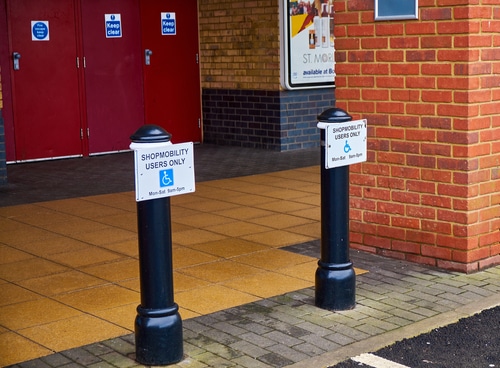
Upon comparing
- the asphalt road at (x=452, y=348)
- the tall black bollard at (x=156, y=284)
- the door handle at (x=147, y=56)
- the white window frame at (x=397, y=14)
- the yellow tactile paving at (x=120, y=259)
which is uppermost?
the white window frame at (x=397, y=14)

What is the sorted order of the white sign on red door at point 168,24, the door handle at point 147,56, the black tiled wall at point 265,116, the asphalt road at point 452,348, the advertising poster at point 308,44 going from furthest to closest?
the white sign on red door at point 168,24 → the door handle at point 147,56 → the black tiled wall at point 265,116 → the advertising poster at point 308,44 → the asphalt road at point 452,348

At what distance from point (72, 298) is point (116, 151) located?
7.43m

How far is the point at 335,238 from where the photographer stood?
5.56 metres

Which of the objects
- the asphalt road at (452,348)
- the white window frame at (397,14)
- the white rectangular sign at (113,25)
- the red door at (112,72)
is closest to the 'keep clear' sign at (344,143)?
the asphalt road at (452,348)

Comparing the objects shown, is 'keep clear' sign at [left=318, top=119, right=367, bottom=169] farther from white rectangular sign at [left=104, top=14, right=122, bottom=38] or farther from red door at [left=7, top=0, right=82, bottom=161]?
white rectangular sign at [left=104, top=14, right=122, bottom=38]

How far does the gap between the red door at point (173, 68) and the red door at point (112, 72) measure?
190 mm

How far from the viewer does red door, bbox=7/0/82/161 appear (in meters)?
12.1

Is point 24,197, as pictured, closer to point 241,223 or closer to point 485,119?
point 241,223

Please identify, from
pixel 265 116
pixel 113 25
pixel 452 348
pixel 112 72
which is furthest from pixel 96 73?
pixel 452 348

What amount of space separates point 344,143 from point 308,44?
795 cm

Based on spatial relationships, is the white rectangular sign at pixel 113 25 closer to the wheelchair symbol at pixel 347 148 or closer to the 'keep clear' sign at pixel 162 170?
the wheelchair symbol at pixel 347 148

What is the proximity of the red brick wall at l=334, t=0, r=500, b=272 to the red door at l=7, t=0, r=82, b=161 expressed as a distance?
630 centimetres

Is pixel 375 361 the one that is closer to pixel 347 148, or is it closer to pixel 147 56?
pixel 347 148

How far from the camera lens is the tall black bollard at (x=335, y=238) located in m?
5.54
